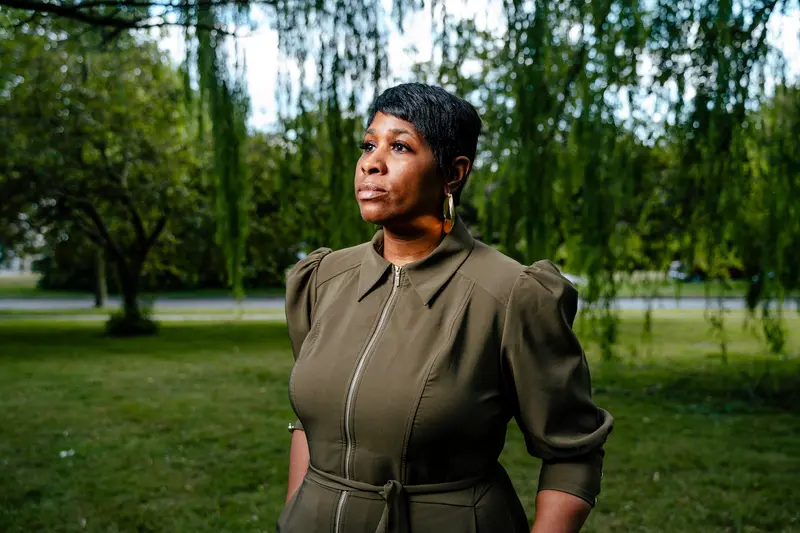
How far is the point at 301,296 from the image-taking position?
5.41ft

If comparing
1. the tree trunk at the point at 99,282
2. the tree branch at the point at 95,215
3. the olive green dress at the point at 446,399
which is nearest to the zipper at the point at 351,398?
the olive green dress at the point at 446,399

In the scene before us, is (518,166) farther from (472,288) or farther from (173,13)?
(472,288)

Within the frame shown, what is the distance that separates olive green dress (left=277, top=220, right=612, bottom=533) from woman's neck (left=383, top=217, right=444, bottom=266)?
0.05m

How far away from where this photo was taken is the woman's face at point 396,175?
148 cm

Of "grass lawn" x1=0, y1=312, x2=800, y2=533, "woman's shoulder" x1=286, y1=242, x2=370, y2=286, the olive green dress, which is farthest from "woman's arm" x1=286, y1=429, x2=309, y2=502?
"grass lawn" x1=0, y1=312, x2=800, y2=533

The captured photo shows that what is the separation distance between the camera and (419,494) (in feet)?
4.64

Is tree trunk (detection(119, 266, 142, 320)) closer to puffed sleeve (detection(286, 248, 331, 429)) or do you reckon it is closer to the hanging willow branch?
the hanging willow branch

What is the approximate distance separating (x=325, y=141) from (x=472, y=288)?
2839mm

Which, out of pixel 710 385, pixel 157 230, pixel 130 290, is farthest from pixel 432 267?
pixel 130 290

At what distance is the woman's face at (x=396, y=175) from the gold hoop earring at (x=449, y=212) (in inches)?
2.0

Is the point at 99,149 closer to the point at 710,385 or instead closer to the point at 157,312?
the point at 157,312

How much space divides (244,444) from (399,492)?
7.28m

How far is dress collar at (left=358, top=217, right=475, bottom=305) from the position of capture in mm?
1469

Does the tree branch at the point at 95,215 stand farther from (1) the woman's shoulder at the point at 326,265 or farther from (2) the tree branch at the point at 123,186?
(1) the woman's shoulder at the point at 326,265
